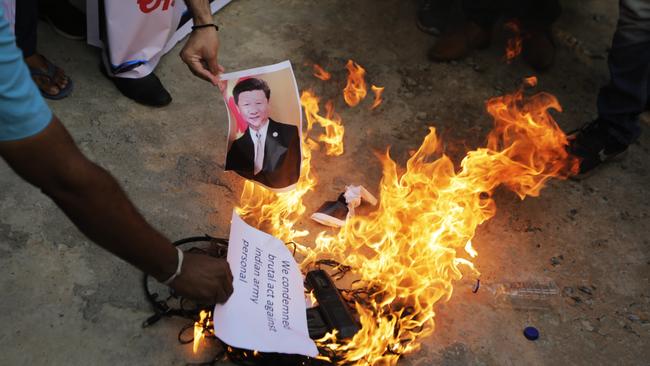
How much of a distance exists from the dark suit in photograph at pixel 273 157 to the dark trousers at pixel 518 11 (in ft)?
6.78

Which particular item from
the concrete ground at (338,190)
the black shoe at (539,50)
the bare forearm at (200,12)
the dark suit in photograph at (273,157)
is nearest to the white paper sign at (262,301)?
the concrete ground at (338,190)

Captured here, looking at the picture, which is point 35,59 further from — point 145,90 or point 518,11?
point 518,11

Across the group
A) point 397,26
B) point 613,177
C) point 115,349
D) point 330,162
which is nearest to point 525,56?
point 397,26

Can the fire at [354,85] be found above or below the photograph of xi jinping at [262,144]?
below

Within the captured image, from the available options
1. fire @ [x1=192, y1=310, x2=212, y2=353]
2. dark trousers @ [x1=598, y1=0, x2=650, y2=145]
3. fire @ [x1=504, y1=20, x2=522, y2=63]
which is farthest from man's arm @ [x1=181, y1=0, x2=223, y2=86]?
fire @ [x1=504, y1=20, x2=522, y2=63]

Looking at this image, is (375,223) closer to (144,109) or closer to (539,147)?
(539,147)

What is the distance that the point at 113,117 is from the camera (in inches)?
119

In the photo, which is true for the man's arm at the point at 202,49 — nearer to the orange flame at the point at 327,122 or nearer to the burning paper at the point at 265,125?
the burning paper at the point at 265,125

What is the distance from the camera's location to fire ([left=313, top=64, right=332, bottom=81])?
3.60m

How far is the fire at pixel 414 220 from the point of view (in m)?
2.27

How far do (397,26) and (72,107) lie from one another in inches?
91.3

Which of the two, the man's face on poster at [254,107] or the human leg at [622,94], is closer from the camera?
the man's face on poster at [254,107]

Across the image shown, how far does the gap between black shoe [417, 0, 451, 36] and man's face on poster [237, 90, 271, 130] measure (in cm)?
210

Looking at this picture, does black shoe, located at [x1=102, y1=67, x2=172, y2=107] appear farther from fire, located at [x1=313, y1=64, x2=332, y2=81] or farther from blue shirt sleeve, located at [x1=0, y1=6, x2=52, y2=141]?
blue shirt sleeve, located at [x1=0, y1=6, x2=52, y2=141]
